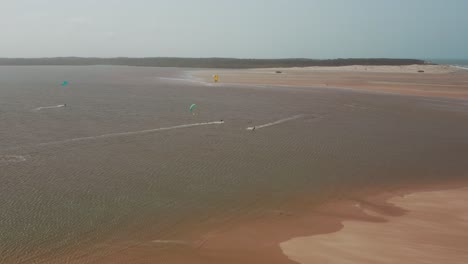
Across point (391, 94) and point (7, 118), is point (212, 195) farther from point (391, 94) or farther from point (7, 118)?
point (391, 94)

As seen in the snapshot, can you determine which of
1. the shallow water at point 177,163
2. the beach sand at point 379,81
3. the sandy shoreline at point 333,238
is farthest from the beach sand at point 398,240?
the beach sand at point 379,81

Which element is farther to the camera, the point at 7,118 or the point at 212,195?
the point at 7,118

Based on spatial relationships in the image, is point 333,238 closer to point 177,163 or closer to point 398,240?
point 398,240

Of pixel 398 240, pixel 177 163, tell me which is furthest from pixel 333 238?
pixel 177 163

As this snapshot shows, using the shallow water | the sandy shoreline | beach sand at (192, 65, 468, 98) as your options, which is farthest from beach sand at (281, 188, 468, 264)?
beach sand at (192, 65, 468, 98)

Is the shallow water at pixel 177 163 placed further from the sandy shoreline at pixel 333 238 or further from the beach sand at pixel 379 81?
the beach sand at pixel 379 81

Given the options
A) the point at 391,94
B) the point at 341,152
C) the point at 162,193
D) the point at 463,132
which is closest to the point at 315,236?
the point at 162,193

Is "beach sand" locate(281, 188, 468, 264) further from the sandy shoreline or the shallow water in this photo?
Answer: the shallow water
